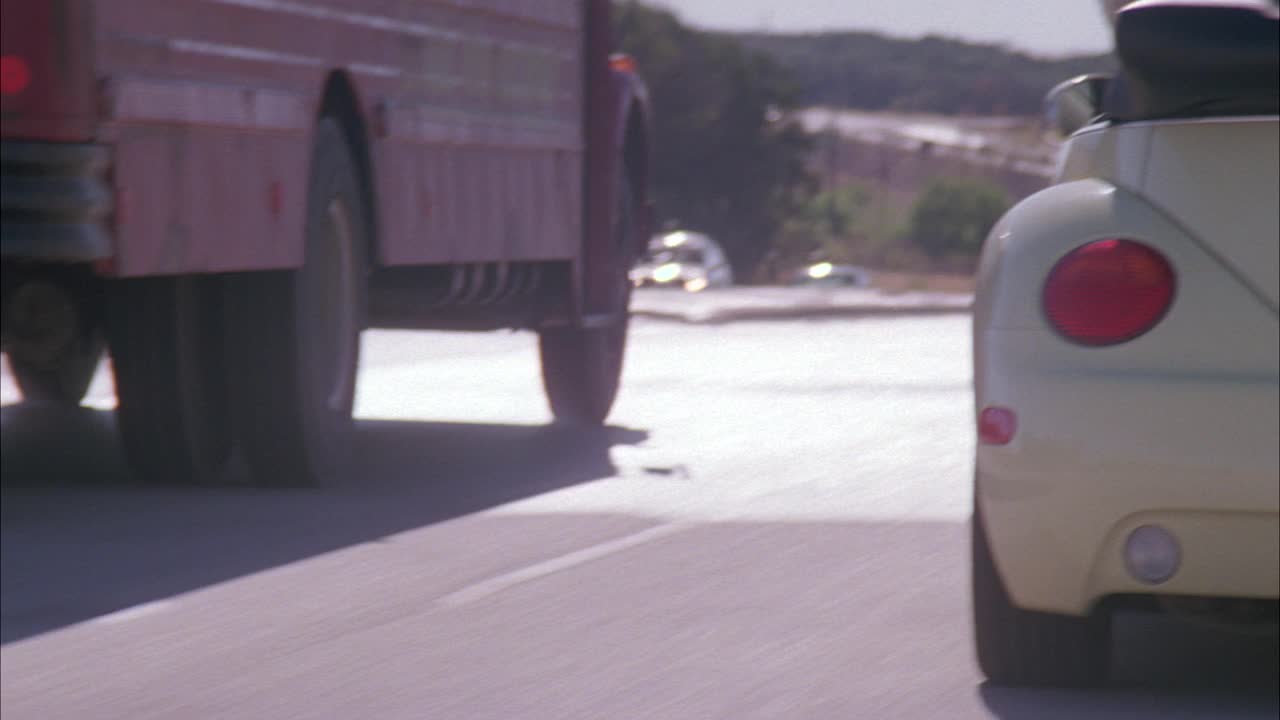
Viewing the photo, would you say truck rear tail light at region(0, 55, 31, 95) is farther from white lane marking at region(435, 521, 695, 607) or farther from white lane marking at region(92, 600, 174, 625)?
white lane marking at region(435, 521, 695, 607)

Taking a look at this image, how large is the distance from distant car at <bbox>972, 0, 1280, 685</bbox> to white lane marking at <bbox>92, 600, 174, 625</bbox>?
3.09 meters

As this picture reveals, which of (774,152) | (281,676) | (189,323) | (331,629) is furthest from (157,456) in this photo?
(774,152)

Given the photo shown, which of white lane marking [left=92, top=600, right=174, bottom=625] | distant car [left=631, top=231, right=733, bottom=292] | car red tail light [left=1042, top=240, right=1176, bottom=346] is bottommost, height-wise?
distant car [left=631, top=231, right=733, bottom=292]

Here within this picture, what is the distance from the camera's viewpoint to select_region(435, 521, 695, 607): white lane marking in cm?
852

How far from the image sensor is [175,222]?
10.6 m

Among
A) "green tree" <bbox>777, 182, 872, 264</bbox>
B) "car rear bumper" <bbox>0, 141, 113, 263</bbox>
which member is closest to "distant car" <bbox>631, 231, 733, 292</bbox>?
"green tree" <bbox>777, 182, 872, 264</bbox>

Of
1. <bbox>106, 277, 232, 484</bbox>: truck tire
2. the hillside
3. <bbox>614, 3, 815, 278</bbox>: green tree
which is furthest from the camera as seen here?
<bbox>614, 3, 815, 278</bbox>: green tree

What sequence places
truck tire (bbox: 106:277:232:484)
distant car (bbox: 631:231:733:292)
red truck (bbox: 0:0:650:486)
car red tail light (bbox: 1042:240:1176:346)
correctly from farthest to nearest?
distant car (bbox: 631:231:733:292), truck tire (bbox: 106:277:232:484), red truck (bbox: 0:0:650:486), car red tail light (bbox: 1042:240:1176:346)

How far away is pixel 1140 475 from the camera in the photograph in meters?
5.73

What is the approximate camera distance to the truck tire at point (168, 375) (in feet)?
38.5

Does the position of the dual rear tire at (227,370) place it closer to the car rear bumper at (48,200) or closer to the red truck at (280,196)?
the red truck at (280,196)

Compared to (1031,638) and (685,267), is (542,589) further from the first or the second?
(685,267)

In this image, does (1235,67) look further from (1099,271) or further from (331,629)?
(331,629)

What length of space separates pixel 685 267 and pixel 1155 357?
54.3 meters
